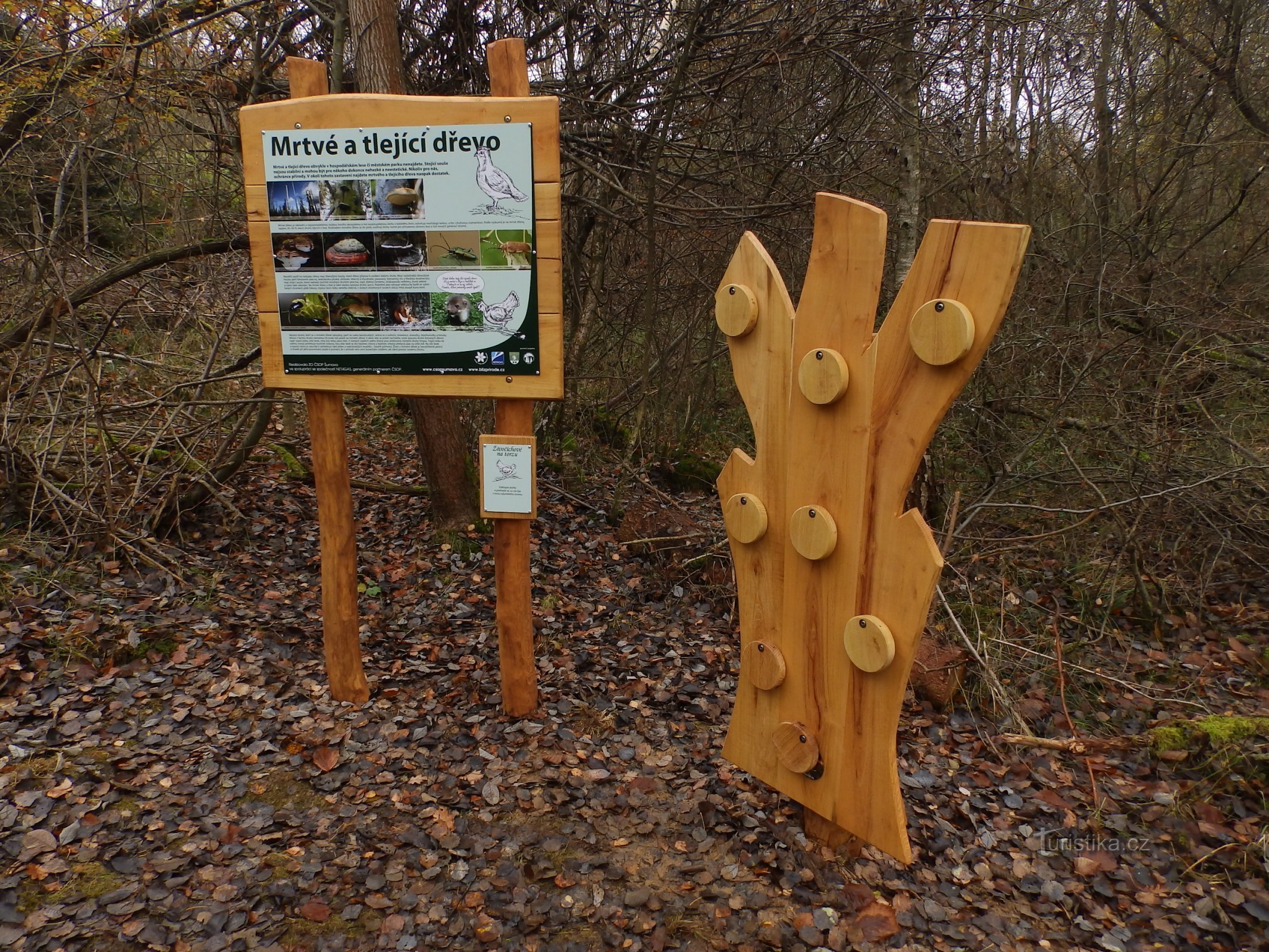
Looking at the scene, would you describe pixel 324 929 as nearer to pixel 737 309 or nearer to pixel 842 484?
pixel 842 484

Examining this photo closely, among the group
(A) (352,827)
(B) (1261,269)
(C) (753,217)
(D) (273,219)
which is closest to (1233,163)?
(B) (1261,269)

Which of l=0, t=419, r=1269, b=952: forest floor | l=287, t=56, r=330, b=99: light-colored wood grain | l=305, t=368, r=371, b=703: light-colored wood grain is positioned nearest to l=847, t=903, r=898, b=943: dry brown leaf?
l=0, t=419, r=1269, b=952: forest floor

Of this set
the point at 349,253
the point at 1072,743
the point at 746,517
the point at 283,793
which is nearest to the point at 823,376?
the point at 746,517

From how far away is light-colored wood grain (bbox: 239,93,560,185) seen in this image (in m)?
2.96

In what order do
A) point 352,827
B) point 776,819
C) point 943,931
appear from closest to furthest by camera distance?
point 943,931 → point 352,827 → point 776,819

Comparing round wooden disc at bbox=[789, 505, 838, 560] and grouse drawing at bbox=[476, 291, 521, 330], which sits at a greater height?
grouse drawing at bbox=[476, 291, 521, 330]

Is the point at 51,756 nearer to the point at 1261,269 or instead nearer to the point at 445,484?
the point at 445,484

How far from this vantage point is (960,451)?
6426mm

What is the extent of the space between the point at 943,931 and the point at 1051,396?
4.13 m

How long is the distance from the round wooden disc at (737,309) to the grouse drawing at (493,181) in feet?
3.08

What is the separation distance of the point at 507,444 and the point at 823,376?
58.0 inches

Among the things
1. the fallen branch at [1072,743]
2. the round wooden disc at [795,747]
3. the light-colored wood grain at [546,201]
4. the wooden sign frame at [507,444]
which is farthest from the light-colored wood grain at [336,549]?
the fallen branch at [1072,743]

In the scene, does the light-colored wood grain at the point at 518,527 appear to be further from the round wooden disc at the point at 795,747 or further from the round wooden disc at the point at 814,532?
the round wooden disc at the point at 795,747

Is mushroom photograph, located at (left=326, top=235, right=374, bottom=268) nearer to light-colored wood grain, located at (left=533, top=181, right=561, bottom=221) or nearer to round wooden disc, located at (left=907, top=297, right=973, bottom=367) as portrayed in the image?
→ light-colored wood grain, located at (left=533, top=181, right=561, bottom=221)
